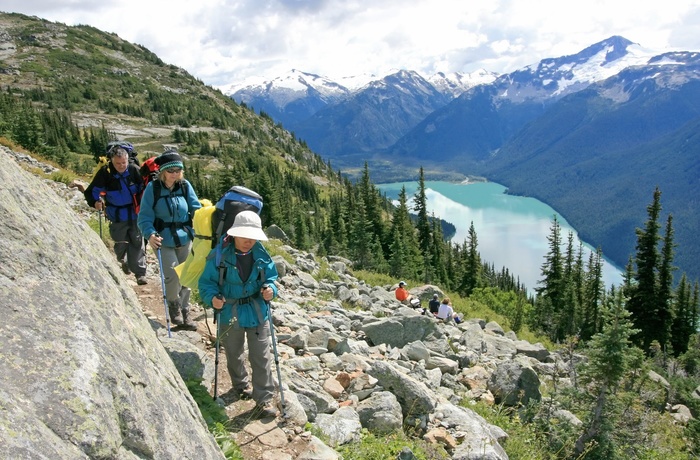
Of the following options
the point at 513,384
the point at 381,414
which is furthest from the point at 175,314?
the point at 513,384

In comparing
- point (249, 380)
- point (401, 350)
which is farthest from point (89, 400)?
point (401, 350)

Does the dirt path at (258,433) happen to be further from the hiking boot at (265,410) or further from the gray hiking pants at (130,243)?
the gray hiking pants at (130,243)

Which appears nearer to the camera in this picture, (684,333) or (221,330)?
(221,330)

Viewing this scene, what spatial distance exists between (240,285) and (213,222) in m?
1.05

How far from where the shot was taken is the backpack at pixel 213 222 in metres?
5.71

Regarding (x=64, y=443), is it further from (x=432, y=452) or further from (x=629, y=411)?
(x=629, y=411)

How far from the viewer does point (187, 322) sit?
7.63 metres

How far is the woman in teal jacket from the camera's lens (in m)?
5.29

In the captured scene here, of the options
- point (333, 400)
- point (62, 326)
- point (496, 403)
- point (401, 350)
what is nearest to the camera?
point (62, 326)

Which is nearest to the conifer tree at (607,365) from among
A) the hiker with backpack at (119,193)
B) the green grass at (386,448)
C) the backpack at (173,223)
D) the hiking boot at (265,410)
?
the green grass at (386,448)

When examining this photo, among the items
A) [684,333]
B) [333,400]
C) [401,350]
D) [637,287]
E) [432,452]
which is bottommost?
[684,333]

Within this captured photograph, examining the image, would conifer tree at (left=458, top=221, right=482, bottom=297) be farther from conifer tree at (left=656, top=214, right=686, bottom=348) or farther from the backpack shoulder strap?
the backpack shoulder strap

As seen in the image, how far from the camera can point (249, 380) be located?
20.8ft

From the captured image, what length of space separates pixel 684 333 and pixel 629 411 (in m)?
40.7
